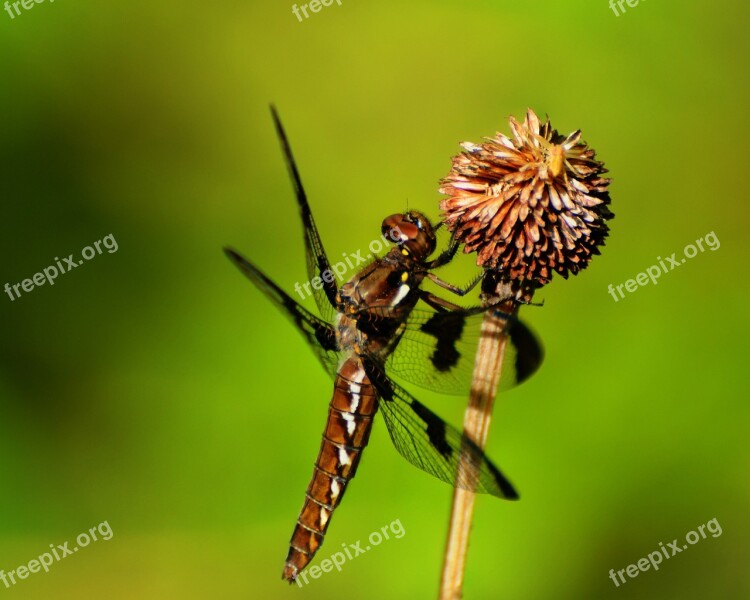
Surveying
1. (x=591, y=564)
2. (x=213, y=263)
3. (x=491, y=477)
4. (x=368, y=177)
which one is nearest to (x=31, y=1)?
(x=213, y=263)

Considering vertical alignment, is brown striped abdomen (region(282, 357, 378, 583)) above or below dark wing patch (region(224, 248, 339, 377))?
below

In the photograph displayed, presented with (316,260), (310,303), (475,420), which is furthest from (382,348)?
(310,303)

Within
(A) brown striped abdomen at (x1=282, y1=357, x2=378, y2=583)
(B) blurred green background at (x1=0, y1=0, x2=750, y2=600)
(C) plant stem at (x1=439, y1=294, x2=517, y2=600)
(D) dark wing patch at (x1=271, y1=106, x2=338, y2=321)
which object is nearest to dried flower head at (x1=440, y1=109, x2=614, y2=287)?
(C) plant stem at (x1=439, y1=294, x2=517, y2=600)

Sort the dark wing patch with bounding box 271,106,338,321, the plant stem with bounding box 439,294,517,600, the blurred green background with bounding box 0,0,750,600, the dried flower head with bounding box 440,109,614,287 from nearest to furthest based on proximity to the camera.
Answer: the plant stem with bounding box 439,294,517,600, the dried flower head with bounding box 440,109,614,287, the dark wing patch with bounding box 271,106,338,321, the blurred green background with bounding box 0,0,750,600

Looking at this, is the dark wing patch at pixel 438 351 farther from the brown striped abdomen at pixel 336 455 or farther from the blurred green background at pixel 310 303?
the blurred green background at pixel 310 303

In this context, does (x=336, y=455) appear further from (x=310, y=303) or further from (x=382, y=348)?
(x=310, y=303)

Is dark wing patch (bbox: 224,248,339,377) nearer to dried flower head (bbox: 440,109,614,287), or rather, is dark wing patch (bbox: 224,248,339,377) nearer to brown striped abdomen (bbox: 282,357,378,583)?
brown striped abdomen (bbox: 282,357,378,583)

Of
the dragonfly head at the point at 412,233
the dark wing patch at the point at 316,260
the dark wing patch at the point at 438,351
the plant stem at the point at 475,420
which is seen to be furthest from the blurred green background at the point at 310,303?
the plant stem at the point at 475,420
